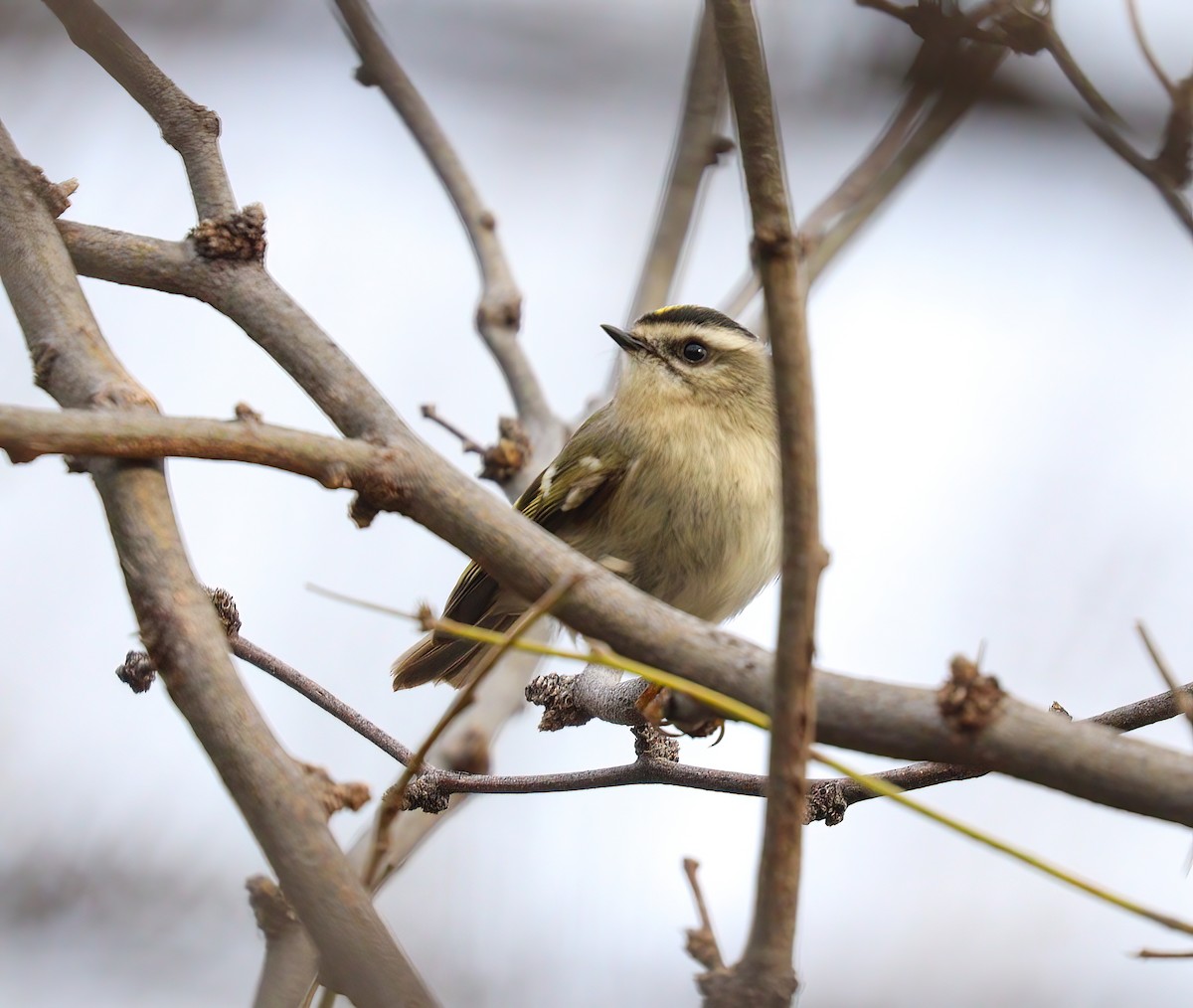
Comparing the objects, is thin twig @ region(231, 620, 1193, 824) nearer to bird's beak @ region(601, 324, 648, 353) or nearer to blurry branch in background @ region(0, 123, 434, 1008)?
blurry branch in background @ region(0, 123, 434, 1008)

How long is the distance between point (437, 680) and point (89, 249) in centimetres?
160

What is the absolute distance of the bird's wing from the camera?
2787mm

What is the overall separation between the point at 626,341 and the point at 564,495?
19.9 inches

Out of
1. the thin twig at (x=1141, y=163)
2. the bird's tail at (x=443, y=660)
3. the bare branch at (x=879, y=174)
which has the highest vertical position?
the bare branch at (x=879, y=174)

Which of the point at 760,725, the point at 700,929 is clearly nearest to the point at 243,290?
the point at 760,725

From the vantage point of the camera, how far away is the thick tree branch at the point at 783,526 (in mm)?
942

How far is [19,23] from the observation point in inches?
130

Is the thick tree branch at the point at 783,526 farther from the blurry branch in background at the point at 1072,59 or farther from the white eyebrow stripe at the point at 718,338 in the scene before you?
the white eyebrow stripe at the point at 718,338

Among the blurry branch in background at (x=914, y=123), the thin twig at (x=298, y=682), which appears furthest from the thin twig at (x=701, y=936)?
the blurry branch in background at (x=914, y=123)

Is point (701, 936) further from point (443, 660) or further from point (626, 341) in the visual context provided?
point (626, 341)

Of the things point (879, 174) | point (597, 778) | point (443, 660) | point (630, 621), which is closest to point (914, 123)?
point (879, 174)

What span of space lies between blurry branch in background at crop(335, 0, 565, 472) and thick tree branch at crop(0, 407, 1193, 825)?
1.80m

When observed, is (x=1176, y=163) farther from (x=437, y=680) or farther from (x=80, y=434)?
(x=437, y=680)

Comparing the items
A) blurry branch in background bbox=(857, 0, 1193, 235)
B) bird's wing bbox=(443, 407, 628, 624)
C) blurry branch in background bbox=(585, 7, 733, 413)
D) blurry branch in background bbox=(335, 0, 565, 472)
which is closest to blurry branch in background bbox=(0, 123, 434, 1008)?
blurry branch in background bbox=(857, 0, 1193, 235)
